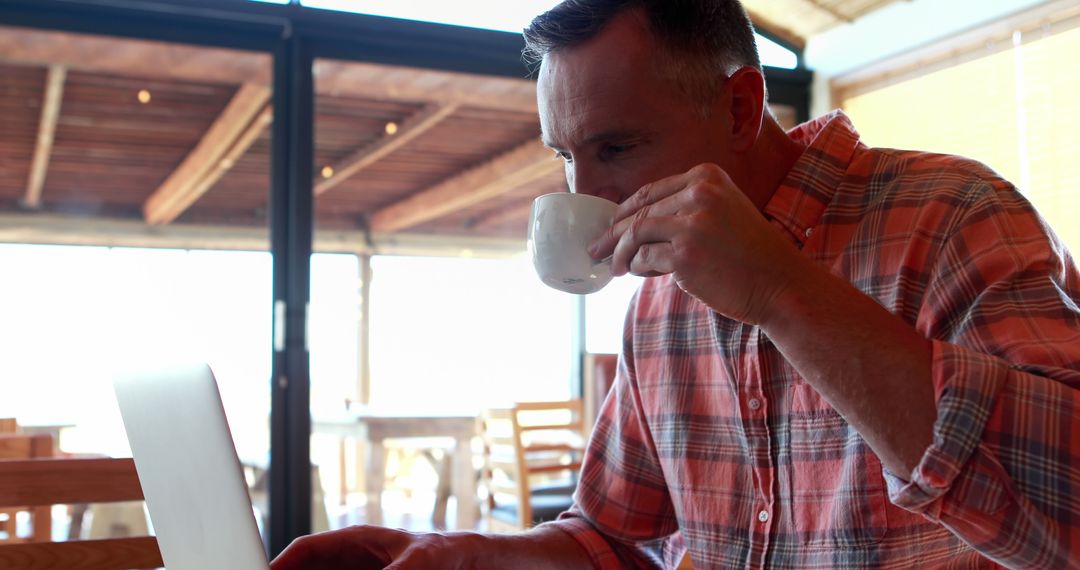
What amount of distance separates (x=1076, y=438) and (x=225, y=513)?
59 cm

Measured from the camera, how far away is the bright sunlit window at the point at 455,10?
3480 millimetres

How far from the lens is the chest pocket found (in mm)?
978

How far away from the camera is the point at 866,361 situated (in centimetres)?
73

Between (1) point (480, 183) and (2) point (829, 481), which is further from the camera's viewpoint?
(1) point (480, 183)

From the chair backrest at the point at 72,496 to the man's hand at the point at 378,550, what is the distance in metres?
0.26

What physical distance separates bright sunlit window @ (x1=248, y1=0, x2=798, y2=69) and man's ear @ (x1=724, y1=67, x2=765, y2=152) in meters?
2.47

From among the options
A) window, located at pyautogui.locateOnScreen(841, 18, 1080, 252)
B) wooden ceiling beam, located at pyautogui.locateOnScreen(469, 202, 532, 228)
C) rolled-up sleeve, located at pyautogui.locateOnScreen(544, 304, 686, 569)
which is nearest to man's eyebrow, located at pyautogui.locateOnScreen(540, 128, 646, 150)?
rolled-up sleeve, located at pyautogui.locateOnScreen(544, 304, 686, 569)

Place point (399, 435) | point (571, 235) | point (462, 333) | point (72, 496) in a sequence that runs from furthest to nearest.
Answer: point (462, 333) < point (399, 435) < point (72, 496) < point (571, 235)

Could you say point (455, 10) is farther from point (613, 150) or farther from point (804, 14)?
point (613, 150)

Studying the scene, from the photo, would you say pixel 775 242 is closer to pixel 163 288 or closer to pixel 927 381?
pixel 927 381

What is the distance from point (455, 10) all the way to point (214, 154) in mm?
1014

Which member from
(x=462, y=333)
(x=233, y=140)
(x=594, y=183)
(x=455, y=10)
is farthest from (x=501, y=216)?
(x=594, y=183)

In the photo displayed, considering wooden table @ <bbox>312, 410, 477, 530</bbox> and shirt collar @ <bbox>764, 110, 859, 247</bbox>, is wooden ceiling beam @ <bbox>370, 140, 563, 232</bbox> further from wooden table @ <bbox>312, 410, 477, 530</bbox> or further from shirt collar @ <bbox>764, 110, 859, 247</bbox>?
shirt collar @ <bbox>764, 110, 859, 247</bbox>

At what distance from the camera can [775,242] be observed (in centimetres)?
76
